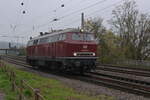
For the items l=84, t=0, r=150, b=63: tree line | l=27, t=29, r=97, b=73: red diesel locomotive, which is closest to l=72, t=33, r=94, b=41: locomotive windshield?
l=27, t=29, r=97, b=73: red diesel locomotive

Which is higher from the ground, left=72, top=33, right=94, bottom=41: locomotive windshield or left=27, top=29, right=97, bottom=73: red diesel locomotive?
left=72, top=33, right=94, bottom=41: locomotive windshield

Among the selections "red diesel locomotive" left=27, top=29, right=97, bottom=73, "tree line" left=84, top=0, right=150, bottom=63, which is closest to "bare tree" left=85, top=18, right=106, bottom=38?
"tree line" left=84, top=0, right=150, bottom=63

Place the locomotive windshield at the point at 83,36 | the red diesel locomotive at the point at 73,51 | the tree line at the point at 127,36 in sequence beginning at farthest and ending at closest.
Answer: the tree line at the point at 127,36 → the locomotive windshield at the point at 83,36 → the red diesel locomotive at the point at 73,51

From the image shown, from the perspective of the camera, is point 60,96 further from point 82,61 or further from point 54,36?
point 54,36

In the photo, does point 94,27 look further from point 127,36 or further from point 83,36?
point 83,36

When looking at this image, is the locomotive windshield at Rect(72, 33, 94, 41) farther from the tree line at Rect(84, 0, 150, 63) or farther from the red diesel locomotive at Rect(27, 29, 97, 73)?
the tree line at Rect(84, 0, 150, 63)

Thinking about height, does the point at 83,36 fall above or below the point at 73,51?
above

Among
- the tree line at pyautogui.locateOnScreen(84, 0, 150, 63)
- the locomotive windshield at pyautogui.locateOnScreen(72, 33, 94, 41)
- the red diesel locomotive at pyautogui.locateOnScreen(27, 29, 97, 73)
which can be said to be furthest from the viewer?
the tree line at pyautogui.locateOnScreen(84, 0, 150, 63)

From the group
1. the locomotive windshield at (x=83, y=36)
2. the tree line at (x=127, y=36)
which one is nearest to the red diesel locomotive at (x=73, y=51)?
the locomotive windshield at (x=83, y=36)

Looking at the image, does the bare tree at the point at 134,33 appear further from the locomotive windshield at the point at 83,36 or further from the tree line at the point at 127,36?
the locomotive windshield at the point at 83,36

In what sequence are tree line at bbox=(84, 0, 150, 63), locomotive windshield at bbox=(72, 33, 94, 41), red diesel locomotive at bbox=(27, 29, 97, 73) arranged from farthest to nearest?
tree line at bbox=(84, 0, 150, 63), locomotive windshield at bbox=(72, 33, 94, 41), red diesel locomotive at bbox=(27, 29, 97, 73)

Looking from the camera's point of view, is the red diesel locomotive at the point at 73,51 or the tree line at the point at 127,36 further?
the tree line at the point at 127,36

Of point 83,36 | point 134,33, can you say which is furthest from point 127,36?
point 83,36

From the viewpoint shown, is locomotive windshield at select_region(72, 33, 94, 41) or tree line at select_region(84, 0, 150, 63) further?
tree line at select_region(84, 0, 150, 63)
